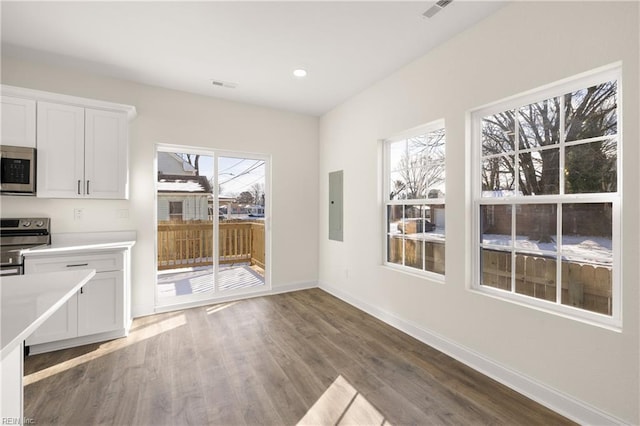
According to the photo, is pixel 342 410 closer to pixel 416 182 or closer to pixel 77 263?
pixel 416 182

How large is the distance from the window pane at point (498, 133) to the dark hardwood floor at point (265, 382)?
1.81 m

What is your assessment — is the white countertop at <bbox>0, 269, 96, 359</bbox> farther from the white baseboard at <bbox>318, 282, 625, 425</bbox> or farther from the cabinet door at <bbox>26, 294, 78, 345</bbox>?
the white baseboard at <bbox>318, 282, 625, 425</bbox>

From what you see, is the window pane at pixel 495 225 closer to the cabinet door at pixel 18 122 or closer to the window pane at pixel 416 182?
the window pane at pixel 416 182

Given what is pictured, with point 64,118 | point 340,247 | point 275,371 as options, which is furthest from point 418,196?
point 64,118

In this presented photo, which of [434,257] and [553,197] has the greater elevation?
[553,197]

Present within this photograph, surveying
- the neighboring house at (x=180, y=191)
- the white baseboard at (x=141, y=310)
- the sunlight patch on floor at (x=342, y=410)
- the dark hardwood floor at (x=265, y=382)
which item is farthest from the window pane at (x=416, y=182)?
the white baseboard at (x=141, y=310)

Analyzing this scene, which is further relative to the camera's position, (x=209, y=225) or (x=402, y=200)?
(x=209, y=225)

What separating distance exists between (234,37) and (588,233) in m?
3.07

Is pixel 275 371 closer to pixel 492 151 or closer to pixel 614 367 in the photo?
pixel 614 367

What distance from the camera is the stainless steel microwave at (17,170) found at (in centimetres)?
265

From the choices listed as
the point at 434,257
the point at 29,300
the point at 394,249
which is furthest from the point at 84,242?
the point at 434,257

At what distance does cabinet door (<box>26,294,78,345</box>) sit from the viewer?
8.57 ft

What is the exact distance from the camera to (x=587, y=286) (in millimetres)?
1865

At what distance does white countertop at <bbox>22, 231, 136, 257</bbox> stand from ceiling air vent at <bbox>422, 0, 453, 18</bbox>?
3.44m
